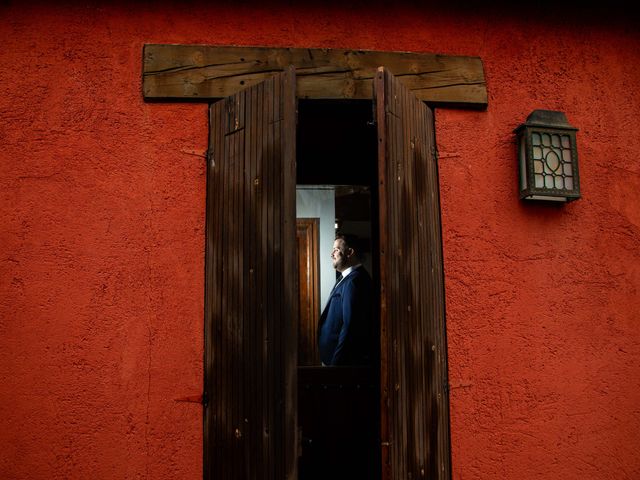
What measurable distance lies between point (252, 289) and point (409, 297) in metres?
0.78

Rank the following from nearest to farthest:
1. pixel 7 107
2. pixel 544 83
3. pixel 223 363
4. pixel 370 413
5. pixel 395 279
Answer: pixel 395 279 < pixel 223 363 < pixel 7 107 < pixel 544 83 < pixel 370 413

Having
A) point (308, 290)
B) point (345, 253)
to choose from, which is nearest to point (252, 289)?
point (345, 253)

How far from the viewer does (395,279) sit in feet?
7.19

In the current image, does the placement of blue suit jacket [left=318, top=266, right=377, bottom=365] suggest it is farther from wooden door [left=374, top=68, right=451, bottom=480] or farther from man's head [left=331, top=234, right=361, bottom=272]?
wooden door [left=374, top=68, right=451, bottom=480]

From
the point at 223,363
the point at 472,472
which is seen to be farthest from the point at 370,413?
the point at 223,363

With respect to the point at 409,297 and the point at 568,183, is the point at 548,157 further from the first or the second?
the point at 409,297

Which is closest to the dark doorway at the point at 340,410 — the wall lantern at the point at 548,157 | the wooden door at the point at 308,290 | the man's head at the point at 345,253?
the man's head at the point at 345,253

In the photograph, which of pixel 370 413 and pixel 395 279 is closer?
pixel 395 279

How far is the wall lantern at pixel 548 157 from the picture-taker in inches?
109

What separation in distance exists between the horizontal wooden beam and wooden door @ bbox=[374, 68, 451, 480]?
31cm

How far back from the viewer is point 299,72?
2.75m

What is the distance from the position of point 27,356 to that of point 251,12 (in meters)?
2.36

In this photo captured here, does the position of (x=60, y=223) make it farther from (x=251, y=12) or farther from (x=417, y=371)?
(x=417, y=371)

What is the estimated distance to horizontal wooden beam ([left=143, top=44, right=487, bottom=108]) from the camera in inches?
106
